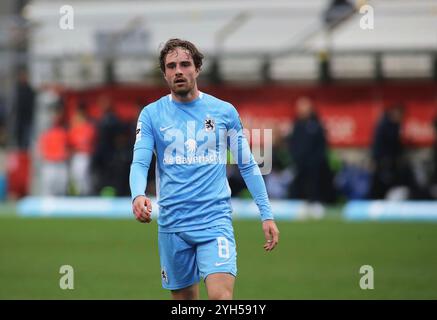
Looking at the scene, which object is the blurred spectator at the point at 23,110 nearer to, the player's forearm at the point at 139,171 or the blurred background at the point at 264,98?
the blurred background at the point at 264,98

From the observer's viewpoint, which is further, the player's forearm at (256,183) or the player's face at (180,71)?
the player's forearm at (256,183)

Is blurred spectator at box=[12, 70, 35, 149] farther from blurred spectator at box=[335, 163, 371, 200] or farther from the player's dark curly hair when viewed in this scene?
the player's dark curly hair

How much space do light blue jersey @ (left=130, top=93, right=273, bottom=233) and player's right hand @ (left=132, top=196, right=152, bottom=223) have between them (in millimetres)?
518

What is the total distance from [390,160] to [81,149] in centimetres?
762

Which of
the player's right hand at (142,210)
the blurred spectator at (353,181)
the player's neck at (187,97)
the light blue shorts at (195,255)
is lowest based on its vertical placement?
the light blue shorts at (195,255)

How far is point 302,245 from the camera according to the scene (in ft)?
58.2

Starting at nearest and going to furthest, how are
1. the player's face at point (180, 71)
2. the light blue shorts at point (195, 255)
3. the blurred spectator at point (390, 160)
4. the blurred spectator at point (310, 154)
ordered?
the light blue shorts at point (195, 255)
the player's face at point (180, 71)
the blurred spectator at point (310, 154)
the blurred spectator at point (390, 160)

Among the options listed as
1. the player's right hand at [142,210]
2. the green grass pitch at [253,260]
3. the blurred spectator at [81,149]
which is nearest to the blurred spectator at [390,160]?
the green grass pitch at [253,260]

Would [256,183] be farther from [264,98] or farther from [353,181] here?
[264,98]

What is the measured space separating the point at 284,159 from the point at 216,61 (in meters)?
2.99

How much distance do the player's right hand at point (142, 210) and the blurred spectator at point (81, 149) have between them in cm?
1874

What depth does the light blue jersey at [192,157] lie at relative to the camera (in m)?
8.50
